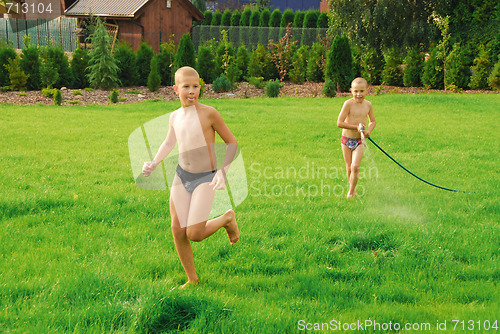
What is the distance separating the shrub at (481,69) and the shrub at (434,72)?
5.16ft

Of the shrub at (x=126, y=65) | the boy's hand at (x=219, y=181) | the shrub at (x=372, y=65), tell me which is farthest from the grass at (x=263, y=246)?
the shrub at (x=372, y=65)

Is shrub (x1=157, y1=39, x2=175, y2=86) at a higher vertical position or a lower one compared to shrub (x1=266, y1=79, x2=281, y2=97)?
higher

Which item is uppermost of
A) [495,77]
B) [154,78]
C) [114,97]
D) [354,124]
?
[495,77]

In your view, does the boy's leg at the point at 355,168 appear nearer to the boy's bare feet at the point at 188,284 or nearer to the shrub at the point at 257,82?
the boy's bare feet at the point at 188,284

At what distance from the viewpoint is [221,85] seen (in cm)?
1998

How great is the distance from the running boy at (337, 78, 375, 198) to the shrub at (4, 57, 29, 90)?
15.5 meters

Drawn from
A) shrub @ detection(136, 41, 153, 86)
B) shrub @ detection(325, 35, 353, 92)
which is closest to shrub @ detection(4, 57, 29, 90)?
shrub @ detection(136, 41, 153, 86)

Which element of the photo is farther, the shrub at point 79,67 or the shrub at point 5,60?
the shrub at point 79,67

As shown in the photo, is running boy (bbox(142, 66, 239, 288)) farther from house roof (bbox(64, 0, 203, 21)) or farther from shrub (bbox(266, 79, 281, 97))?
house roof (bbox(64, 0, 203, 21))

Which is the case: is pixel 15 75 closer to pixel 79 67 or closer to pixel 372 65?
pixel 79 67

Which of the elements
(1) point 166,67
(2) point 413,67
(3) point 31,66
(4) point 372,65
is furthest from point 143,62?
(2) point 413,67

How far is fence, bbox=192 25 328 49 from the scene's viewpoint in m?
30.4

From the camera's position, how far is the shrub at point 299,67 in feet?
78.9

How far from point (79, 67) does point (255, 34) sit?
634 inches
